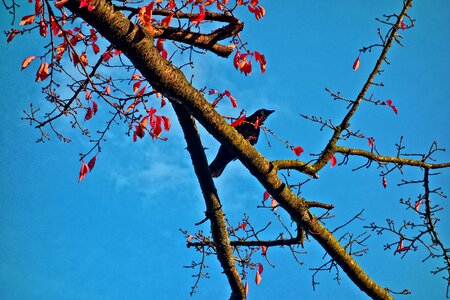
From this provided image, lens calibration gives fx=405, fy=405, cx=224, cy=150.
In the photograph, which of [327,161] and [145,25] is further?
[327,161]

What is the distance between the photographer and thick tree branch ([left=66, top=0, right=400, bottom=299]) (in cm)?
338

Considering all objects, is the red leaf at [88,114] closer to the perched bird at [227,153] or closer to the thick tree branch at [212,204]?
the thick tree branch at [212,204]

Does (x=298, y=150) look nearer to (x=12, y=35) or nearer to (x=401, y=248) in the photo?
(x=401, y=248)

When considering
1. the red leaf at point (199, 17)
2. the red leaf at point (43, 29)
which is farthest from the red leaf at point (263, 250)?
the red leaf at point (43, 29)

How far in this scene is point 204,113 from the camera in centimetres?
405

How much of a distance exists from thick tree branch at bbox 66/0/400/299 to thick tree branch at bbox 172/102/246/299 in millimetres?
678

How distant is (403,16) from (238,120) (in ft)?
8.29

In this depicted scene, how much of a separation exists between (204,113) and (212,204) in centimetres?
152

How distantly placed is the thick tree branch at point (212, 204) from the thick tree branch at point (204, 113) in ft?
2.22

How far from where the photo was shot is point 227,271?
5.42m

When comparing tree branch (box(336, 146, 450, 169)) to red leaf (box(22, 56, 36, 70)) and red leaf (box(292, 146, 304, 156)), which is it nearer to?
red leaf (box(292, 146, 304, 156))

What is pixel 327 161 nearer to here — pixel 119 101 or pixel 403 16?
pixel 403 16

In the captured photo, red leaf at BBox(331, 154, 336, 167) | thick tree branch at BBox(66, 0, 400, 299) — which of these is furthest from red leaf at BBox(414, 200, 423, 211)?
red leaf at BBox(331, 154, 336, 167)

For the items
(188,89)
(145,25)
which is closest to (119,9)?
(145,25)
